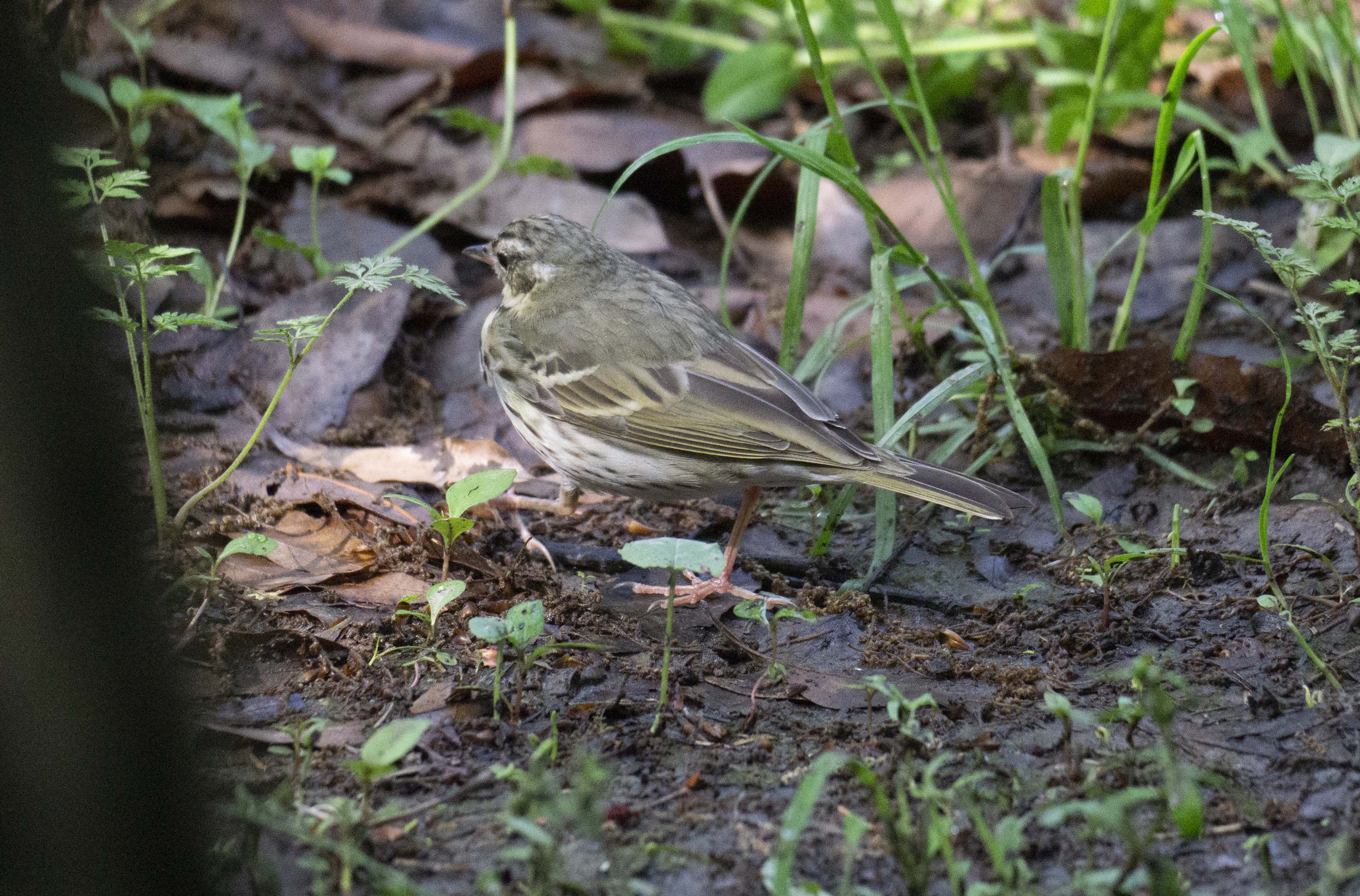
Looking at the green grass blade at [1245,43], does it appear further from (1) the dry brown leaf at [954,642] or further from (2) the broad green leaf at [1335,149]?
(1) the dry brown leaf at [954,642]

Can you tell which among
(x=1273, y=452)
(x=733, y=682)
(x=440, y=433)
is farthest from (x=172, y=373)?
(x=1273, y=452)

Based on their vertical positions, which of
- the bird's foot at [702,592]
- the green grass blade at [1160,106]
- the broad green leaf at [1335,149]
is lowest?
the bird's foot at [702,592]

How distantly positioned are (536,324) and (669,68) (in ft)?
12.5

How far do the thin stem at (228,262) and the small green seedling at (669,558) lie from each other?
2.80 meters

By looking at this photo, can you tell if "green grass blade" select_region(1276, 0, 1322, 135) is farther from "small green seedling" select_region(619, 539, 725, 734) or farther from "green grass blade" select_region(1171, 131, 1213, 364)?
"small green seedling" select_region(619, 539, 725, 734)

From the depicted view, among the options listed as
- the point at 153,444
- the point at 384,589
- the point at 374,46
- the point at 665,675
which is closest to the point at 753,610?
the point at 665,675

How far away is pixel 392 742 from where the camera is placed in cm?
263

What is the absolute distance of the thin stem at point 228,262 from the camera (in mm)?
5184

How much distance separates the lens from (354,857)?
2367mm

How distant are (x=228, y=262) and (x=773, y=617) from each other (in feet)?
10.4

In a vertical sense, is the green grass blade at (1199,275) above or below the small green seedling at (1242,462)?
above

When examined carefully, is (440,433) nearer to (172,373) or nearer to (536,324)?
(536,324)

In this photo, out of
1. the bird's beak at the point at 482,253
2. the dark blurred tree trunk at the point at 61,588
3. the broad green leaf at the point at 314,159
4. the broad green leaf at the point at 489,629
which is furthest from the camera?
the broad green leaf at the point at 314,159

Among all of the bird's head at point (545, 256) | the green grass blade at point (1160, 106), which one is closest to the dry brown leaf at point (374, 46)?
the bird's head at point (545, 256)
